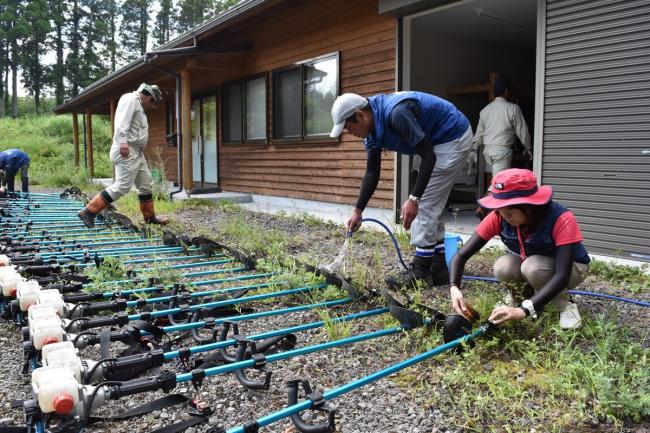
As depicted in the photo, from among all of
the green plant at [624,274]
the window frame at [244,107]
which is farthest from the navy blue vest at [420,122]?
the window frame at [244,107]

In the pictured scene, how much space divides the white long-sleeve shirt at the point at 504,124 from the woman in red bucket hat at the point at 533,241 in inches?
152

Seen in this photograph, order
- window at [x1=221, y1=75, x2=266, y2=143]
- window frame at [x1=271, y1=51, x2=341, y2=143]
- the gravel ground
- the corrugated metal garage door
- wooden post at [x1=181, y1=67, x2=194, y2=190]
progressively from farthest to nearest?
window at [x1=221, y1=75, x2=266, y2=143]
wooden post at [x1=181, y1=67, x2=194, y2=190]
window frame at [x1=271, y1=51, x2=341, y2=143]
the corrugated metal garage door
the gravel ground

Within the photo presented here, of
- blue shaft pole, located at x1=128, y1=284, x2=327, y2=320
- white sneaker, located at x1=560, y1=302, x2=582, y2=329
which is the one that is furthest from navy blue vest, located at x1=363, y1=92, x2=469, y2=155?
white sneaker, located at x1=560, y1=302, x2=582, y2=329

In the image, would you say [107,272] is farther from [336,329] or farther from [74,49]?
[74,49]

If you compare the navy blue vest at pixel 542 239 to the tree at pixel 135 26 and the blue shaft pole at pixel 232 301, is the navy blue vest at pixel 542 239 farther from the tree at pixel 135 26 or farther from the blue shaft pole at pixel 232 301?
the tree at pixel 135 26

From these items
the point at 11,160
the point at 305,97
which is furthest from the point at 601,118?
the point at 11,160

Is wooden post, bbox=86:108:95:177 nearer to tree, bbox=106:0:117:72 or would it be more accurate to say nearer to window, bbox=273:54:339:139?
window, bbox=273:54:339:139

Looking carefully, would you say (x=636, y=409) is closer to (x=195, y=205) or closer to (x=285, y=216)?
(x=285, y=216)

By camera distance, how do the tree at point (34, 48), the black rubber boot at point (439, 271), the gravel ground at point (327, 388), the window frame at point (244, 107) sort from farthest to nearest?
the tree at point (34, 48) → the window frame at point (244, 107) → the black rubber boot at point (439, 271) → the gravel ground at point (327, 388)

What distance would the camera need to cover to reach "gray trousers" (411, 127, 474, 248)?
3.70 m

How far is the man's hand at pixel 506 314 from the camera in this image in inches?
90.1

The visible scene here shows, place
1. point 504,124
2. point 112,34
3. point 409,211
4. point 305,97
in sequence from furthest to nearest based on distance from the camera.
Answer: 1. point 112,34
2. point 305,97
3. point 504,124
4. point 409,211

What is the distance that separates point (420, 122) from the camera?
143 inches

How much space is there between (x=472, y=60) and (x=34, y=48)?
161 feet
